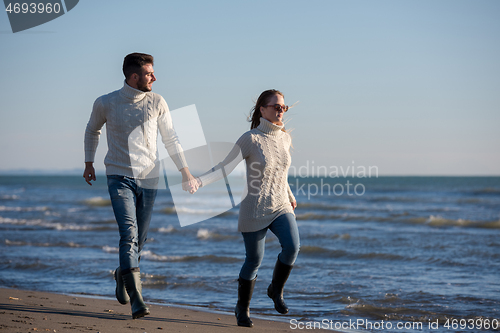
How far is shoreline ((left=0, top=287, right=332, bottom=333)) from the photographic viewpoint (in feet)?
11.8

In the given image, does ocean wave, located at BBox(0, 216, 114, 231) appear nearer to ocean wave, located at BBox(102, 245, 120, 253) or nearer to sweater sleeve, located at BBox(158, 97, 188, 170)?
ocean wave, located at BBox(102, 245, 120, 253)

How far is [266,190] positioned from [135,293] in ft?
4.06

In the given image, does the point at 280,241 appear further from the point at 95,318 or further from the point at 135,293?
the point at 95,318

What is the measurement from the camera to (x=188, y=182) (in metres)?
3.59

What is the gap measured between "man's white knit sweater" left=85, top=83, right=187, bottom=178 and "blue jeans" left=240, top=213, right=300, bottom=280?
0.81 m

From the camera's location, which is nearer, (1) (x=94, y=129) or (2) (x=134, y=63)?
(2) (x=134, y=63)

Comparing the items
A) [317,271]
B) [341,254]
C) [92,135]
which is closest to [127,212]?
[92,135]

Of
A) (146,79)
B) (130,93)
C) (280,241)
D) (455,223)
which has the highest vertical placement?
(146,79)

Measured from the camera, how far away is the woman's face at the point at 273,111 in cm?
379

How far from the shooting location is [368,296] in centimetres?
570

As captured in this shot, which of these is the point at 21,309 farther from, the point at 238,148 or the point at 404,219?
the point at 404,219

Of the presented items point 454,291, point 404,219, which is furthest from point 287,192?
point 404,219

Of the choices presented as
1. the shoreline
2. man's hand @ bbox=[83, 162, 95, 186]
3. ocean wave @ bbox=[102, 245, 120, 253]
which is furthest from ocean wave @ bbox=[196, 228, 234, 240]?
man's hand @ bbox=[83, 162, 95, 186]

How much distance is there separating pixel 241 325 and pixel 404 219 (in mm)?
13885
